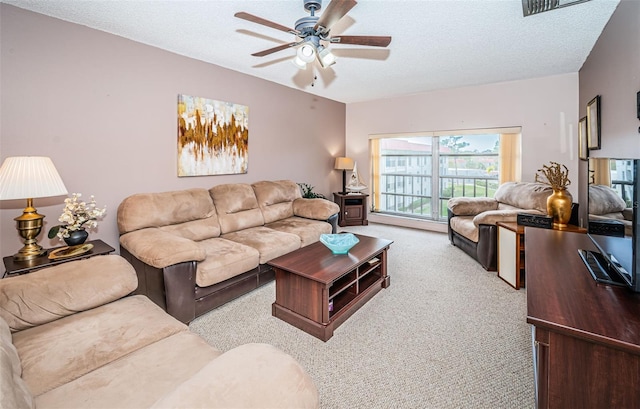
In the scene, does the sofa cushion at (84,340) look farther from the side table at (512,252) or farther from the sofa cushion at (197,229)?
the side table at (512,252)

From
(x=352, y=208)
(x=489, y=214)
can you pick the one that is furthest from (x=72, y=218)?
(x=352, y=208)

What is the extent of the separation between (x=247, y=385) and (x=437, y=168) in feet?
17.7

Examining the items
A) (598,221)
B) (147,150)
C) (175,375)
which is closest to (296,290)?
(175,375)

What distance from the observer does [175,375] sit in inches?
45.6

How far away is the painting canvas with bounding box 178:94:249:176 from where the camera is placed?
352 cm

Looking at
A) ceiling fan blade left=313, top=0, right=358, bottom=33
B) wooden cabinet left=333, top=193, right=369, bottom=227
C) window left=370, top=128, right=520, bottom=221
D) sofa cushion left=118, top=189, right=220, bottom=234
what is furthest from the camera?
wooden cabinet left=333, top=193, right=369, bottom=227

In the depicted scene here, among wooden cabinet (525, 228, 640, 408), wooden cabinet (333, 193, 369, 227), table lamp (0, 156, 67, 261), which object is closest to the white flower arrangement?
table lamp (0, 156, 67, 261)

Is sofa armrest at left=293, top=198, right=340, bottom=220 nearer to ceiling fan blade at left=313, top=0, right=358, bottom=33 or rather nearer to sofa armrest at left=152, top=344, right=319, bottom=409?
ceiling fan blade at left=313, top=0, right=358, bottom=33

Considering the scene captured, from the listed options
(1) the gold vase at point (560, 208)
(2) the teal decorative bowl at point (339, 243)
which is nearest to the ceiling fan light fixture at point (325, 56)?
(2) the teal decorative bowl at point (339, 243)

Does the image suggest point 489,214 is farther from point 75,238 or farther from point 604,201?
point 75,238

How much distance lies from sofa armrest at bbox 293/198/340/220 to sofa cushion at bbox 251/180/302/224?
14 centimetres

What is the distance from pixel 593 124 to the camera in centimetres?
320

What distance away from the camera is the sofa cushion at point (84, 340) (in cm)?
117

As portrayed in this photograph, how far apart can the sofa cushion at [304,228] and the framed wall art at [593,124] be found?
10.0 feet
